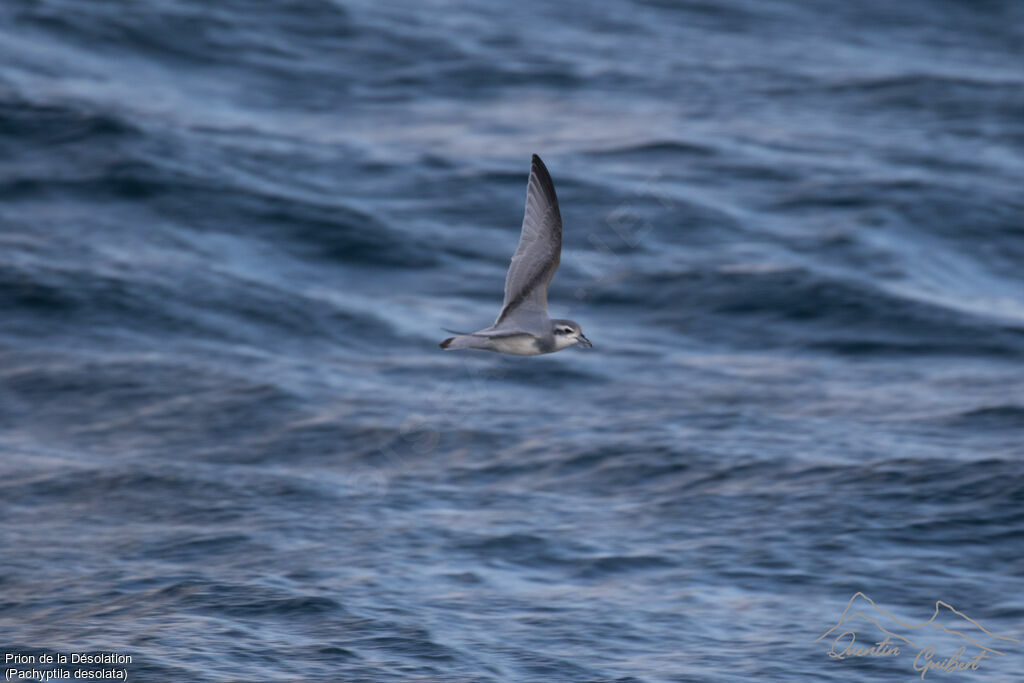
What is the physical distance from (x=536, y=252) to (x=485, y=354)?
391 inches

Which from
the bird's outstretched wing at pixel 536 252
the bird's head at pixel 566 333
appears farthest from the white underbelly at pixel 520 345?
the bird's outstretched wing at pixel 536 252

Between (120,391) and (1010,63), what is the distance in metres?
22.1

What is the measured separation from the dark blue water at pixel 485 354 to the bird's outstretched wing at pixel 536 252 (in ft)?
10.8

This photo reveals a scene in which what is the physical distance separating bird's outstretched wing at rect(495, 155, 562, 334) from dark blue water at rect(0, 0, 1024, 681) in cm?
330

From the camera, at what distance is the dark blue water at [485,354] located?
12.5m

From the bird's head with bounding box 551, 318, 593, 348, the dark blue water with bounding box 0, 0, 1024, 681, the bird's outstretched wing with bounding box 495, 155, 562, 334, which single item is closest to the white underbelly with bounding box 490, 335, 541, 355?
the bird's head with bounding box 551, 318, 593, 348

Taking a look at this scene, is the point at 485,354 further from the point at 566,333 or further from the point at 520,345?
the point at 520,345

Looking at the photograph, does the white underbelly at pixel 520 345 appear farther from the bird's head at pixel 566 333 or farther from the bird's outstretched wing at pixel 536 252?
the bird's outstretched wing at pixel 536 252

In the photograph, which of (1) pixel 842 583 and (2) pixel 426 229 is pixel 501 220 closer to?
(2) pixel 426 229

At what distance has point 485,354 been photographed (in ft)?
64.5

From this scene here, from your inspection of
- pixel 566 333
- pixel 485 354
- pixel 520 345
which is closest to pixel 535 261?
pixel 566 333

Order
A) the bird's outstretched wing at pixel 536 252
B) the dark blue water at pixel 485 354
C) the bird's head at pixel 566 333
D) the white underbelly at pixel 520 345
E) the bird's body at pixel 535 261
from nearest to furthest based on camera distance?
the white underbelly at pixel 520 345
the bird's head at pixel 566 333
the bird's body at pixel 535 261
the bird's outstretched wing at pixel 536 252
the dark blue water at pixel 485 354

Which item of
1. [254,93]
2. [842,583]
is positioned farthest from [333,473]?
[254,93]

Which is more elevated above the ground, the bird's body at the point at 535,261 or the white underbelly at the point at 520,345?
the bird's body at the point at 535,261
